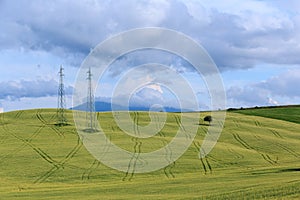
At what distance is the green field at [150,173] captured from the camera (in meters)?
32.9

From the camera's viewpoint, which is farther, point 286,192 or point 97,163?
point 97,163

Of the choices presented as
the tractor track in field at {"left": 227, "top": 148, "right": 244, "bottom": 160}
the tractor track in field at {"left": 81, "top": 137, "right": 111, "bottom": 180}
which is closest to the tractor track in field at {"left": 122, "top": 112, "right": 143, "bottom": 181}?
the tractor track in field at {"left": 81, "top": 137, "right": 111, "bottom": 180}

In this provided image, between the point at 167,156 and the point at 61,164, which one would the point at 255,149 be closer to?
the point at 167,156

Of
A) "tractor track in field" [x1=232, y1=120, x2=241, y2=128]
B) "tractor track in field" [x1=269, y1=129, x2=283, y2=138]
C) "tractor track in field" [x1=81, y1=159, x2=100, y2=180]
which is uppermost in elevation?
"tractor track in field" [x1=232, y1=120, x2=241, y2=128]

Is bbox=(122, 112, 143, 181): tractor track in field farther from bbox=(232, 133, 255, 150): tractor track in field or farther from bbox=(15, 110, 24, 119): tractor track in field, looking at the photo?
bbox=(15, 110, 24, 119): tractor track in field

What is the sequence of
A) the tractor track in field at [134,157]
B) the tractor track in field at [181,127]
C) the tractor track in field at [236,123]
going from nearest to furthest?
the tractor track in field at [134,157] → the tractor track in field at [181,127] → the tractor track in field at [236,123]

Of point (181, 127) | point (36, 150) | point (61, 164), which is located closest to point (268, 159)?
point (181, 127)

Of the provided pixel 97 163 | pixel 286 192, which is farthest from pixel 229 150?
pixel 286 192

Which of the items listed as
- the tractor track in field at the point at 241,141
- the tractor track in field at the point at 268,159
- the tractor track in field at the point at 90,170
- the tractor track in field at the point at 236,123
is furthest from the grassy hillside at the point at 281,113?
the tractor track in field at the point at 90,170

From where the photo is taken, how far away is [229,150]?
63469 millimetres

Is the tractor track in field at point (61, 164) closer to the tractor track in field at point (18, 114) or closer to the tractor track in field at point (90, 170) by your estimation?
the tractor track in field at point (90, 170)

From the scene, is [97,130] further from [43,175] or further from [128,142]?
[43,175]

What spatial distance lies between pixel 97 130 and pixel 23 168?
983 inches

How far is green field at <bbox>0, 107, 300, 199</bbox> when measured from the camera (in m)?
32.9
